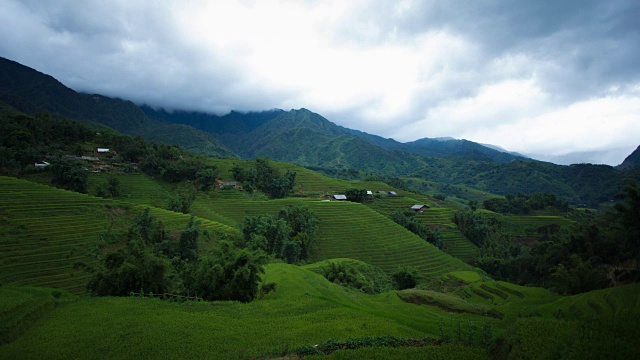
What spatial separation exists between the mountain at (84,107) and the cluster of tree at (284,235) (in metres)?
115

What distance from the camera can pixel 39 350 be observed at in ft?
33.6

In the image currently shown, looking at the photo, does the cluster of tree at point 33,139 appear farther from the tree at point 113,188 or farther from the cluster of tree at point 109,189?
the tree at point 113,188

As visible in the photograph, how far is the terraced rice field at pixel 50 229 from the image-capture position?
812 inches

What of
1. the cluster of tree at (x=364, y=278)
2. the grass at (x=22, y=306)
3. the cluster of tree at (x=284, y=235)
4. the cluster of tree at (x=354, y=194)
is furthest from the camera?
the cluster of tree at (x=354, y=194)

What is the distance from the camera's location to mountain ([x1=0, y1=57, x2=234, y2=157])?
14575 centimetres

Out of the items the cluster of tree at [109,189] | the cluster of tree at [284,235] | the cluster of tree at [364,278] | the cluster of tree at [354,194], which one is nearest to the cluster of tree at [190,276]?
the cluster of tree at [364,278]

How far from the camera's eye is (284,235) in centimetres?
3759

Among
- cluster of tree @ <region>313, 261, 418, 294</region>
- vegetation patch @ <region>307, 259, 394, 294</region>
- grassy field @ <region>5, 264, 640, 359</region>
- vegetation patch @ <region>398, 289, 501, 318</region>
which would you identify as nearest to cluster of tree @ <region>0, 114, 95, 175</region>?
grassy field @ <region>5, 264, 640, 359</region>

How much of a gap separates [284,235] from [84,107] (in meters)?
184

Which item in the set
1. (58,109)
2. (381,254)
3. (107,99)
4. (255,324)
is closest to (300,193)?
(381,254)

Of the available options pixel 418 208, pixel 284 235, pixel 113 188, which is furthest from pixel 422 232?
pixel 113 188

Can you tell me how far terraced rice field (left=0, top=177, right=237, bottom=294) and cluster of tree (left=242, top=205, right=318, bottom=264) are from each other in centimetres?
403

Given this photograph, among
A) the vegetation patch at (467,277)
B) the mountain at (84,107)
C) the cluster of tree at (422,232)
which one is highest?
the mountain at (84,107)

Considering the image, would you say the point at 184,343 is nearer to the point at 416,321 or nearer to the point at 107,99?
the point at 416,321
